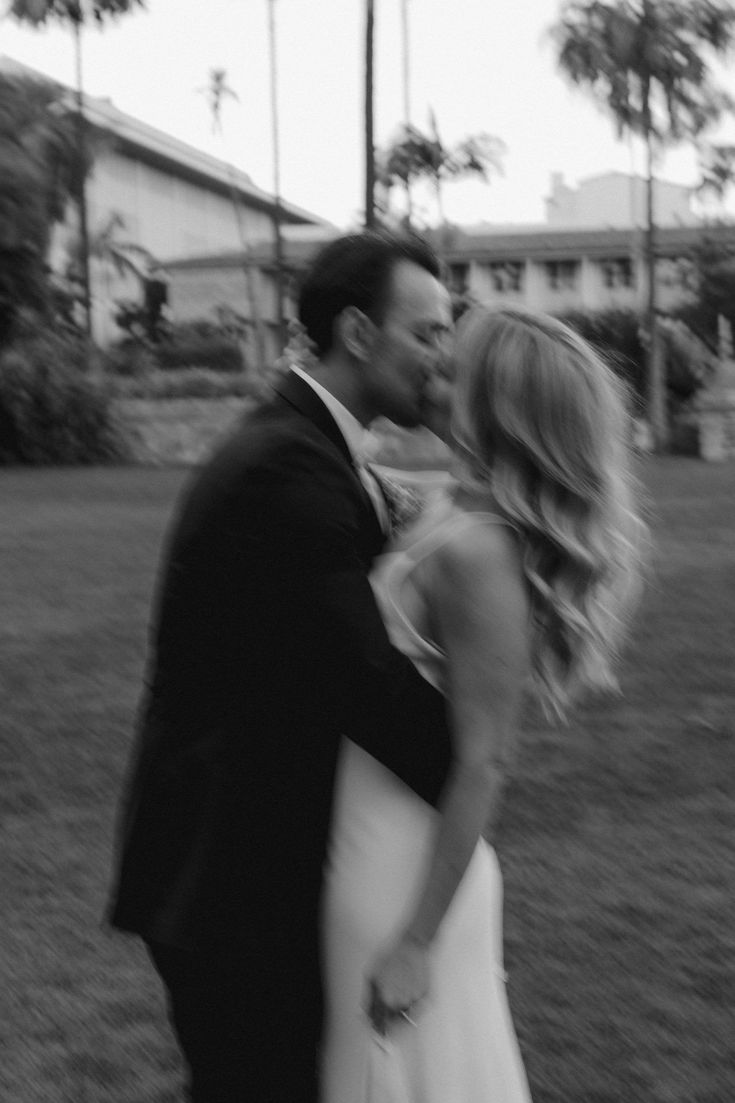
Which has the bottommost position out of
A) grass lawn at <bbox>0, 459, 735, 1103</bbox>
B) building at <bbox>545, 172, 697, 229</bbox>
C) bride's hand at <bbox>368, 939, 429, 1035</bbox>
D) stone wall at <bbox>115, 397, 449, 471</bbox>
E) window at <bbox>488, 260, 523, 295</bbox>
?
stone wall at <bbox>115, 397, 449, 471</bbox>

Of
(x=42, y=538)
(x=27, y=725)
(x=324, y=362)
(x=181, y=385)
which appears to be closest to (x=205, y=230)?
(x=181, y=385)

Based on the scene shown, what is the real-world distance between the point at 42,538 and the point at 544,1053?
1339cm

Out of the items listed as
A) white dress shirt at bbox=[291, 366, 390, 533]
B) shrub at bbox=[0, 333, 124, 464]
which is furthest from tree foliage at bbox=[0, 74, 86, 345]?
white dress shirt at bbox=[291, 366, 390, 533]

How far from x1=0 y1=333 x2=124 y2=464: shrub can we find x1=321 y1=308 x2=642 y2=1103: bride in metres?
32.9

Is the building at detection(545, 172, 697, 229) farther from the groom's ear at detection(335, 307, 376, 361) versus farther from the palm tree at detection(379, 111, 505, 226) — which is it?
the groom's ear at detection(335, 307, 376, 361)

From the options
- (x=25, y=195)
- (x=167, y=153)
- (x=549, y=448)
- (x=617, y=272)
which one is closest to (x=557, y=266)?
(x=617, y=272)

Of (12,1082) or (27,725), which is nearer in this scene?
(12,1082)

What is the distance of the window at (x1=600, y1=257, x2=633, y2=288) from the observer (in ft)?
240

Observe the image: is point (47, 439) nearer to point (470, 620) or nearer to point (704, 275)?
point (704, 275)

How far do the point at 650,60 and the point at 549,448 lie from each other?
52402mm

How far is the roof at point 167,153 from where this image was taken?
214 feet

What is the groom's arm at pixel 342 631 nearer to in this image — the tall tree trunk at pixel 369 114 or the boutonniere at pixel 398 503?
the boutonniere at pixel 398 503

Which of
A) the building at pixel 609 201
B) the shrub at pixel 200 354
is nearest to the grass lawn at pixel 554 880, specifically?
the shrub at pixel 200 354

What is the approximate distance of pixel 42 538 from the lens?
A: 56.2 ft
